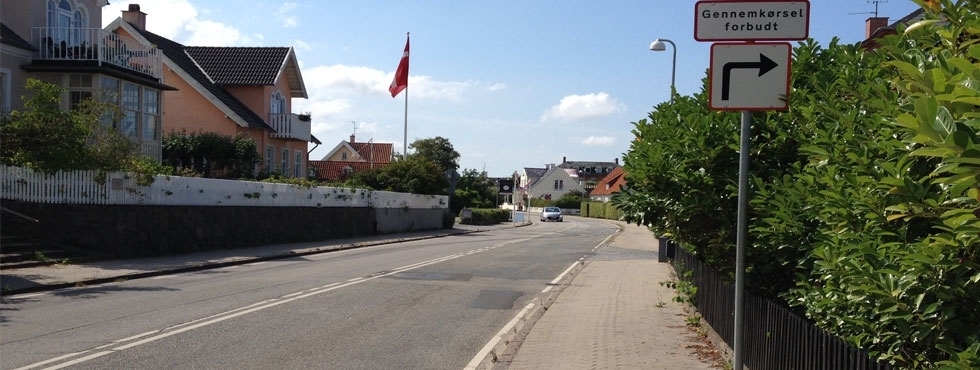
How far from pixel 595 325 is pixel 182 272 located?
10511 mm

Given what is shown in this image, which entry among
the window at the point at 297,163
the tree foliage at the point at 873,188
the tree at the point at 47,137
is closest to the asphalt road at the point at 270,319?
the tree foliage at the point at 873,188

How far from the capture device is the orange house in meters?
37.3

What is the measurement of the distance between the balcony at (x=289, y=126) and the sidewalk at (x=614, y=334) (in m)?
28.0

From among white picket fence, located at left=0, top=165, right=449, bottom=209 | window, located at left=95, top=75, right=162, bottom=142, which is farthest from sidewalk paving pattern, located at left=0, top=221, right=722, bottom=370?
window, located at left=95, top=75, right=162, bottom=142

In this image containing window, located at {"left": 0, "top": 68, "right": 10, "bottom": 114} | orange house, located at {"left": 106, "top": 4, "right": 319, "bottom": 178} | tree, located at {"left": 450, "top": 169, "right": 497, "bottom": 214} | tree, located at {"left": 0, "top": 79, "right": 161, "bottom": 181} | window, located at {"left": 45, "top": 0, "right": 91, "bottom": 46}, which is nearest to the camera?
tree, located at {"left": 0, "top": 79, "right": 161, "bottom": 181}

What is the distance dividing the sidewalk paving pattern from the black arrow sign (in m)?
3.90

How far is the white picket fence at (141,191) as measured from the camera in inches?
751

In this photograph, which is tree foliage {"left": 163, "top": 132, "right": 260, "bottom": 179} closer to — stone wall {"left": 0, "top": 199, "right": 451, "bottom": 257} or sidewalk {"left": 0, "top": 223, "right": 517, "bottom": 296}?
stone wall {"left": 0, "top": 199, "right": 451, "bottom": 257}

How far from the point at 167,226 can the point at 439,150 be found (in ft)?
239

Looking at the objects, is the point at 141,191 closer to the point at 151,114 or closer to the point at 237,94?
the point at 151,114

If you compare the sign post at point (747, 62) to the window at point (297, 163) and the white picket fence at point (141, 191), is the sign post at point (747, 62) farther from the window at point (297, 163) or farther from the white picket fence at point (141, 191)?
the window at point (297, 163)

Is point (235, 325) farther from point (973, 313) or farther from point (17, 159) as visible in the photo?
point (17, 159)

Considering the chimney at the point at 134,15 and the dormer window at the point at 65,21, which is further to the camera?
the chimney at the point at 134,15

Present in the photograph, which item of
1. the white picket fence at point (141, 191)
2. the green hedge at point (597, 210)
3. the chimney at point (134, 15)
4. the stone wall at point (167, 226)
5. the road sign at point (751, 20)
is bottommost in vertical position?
the green hedge at point (597, 210)
